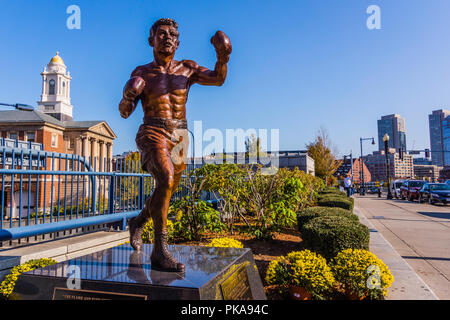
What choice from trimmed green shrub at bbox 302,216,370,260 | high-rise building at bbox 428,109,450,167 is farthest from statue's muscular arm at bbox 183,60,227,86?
high-rise building at bbox 428,109,450,167

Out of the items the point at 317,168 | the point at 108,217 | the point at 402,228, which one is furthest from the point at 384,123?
the point at 108,217

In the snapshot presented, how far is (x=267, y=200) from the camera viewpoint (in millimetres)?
6922

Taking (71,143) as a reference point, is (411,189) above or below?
below

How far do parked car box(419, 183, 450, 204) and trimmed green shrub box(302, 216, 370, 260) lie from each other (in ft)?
57.2

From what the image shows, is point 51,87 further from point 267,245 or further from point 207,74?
point 207,74

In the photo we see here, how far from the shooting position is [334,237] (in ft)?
15.2

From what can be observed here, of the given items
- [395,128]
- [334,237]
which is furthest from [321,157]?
[395,128]

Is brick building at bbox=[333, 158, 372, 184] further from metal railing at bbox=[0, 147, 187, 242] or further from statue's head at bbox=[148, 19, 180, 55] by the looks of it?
statue's head at bbox=[148, 19, 180, 55]

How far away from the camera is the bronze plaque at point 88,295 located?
7.33 ft

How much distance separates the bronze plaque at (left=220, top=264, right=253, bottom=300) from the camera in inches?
98.9

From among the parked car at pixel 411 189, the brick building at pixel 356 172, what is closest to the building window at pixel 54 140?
the parked car at pixel 411 189

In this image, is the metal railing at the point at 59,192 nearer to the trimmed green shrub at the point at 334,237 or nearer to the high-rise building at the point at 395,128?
the trimmed green shrub at the point at 334,237

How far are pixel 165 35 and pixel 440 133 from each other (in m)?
126
